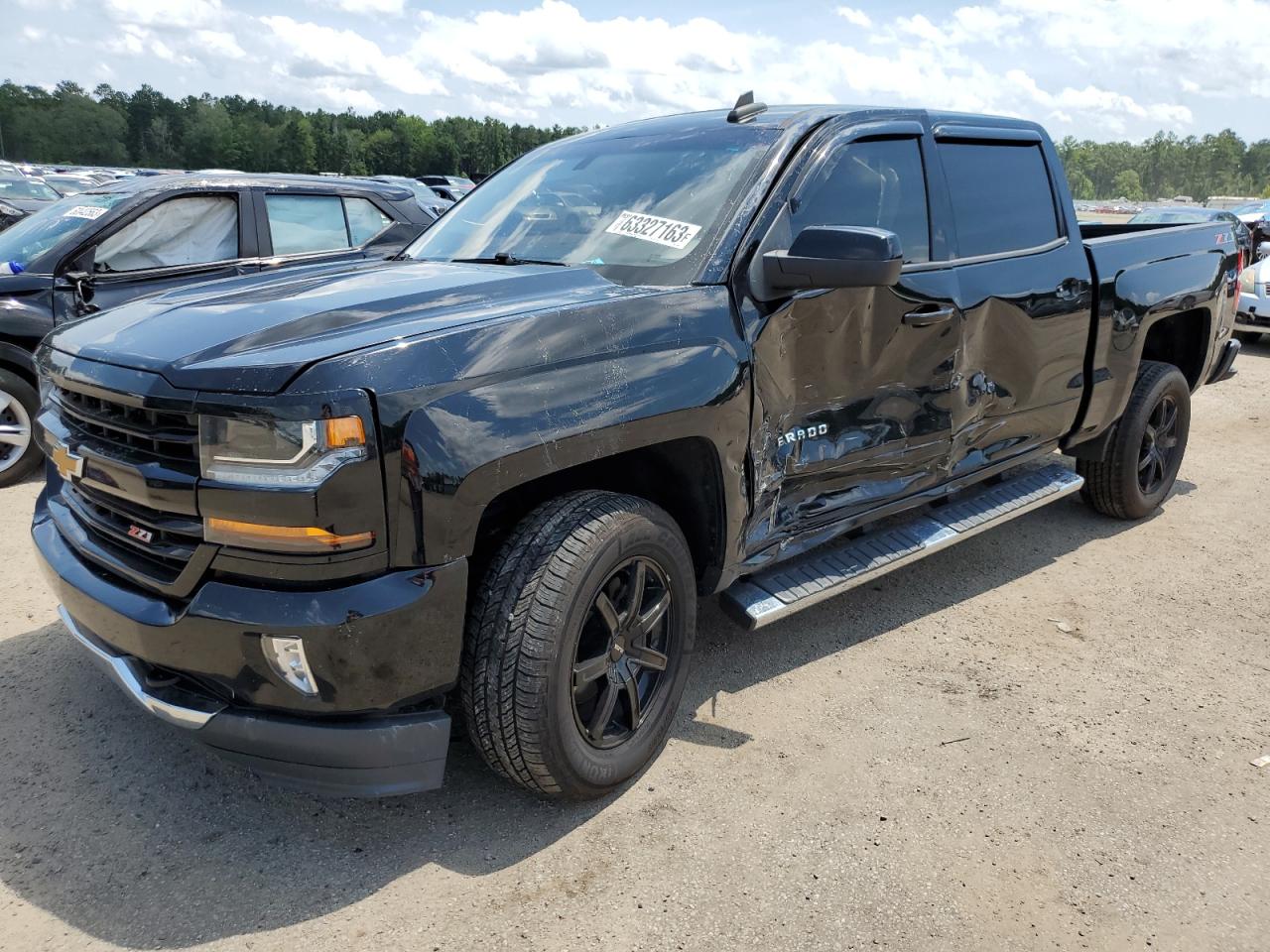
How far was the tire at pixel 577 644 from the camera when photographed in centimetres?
248

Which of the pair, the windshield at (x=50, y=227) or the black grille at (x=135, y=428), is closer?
the black grille at (x=135, y=428)

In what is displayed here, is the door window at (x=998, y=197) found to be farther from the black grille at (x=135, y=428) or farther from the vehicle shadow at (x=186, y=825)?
the black grille at (x=135, y=428)

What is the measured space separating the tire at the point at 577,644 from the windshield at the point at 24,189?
1753 centimetres

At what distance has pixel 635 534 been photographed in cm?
269

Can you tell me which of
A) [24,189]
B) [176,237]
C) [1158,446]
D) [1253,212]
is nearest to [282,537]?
[1158,446]

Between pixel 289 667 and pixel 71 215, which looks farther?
pixel 71 215

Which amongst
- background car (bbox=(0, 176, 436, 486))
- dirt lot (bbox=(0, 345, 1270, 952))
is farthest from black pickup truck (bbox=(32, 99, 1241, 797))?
background car (bbox=(0, 176, 436, 486))

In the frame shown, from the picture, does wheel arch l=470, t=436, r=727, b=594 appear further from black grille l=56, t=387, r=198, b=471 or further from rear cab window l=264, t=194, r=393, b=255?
rear cab window l=264, t=194, r=393, b=255

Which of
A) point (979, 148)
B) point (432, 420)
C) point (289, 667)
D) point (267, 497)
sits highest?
point (979, 148)

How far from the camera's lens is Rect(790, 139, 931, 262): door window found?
326 cm

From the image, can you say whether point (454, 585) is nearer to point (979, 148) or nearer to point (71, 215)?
point (979, 148)

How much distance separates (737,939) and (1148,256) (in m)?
3.99

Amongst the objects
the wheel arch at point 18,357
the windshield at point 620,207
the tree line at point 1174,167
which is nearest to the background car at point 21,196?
the wheel arch at point 18,357

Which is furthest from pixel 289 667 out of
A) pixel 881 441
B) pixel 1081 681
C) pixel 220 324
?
pixel 1081 681
